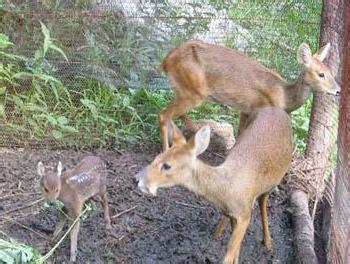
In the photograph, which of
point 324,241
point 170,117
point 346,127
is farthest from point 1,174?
point 346,127

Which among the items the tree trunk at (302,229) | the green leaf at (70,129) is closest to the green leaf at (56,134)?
the green leaf at (70,129)

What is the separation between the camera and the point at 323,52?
24.8 feet

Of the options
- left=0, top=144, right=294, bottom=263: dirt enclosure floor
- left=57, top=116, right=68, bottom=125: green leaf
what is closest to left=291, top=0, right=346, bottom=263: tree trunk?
left=0, top=144, right=294, bottom=263: dirt enclosure floor

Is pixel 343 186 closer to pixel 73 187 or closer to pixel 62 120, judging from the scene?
pixel 73 187

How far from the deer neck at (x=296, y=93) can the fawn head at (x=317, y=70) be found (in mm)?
62

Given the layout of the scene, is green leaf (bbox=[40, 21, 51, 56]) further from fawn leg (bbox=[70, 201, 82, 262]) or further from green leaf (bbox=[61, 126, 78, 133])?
fawn leg (bbox=[70, 201, 82, 262])

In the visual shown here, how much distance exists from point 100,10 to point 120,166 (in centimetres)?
175

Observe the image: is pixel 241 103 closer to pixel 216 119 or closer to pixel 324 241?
pixel 216 119

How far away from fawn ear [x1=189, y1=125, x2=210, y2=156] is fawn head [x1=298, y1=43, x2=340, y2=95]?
2515 mm

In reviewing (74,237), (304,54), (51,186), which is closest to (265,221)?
(74,237)

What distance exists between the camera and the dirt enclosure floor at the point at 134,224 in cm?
611

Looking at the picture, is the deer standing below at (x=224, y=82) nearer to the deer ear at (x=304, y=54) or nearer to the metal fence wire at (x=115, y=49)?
the deer ear at (x=304, y=54)

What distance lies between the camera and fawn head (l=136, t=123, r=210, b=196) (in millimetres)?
5309

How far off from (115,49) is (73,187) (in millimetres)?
2863
